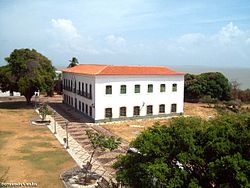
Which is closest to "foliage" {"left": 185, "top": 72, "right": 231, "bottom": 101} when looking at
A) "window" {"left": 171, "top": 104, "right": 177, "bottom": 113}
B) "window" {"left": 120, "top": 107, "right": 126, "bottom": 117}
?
"window" {"left": 171, "top": 104, "right": 177, "bottom": 113}

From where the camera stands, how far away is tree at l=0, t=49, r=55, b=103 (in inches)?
1547

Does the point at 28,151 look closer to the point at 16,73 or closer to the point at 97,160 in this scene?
the point at 97,160

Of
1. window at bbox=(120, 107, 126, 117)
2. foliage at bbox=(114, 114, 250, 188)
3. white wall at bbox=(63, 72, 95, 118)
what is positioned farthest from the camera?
window at bbox=(120, 107, 126, 117)

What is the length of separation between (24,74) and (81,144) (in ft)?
62.5

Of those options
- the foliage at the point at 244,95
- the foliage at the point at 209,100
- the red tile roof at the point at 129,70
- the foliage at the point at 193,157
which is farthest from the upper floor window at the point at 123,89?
the foliage at the point at 244,95

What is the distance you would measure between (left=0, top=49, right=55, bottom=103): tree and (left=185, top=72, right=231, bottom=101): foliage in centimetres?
2055

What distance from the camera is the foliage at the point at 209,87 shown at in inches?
1849

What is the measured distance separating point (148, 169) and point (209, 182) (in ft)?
6.65

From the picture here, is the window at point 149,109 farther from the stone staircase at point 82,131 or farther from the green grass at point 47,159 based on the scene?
the green grass at point 47,159

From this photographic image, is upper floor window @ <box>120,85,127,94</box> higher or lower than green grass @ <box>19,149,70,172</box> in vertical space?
higher

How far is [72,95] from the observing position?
40906mm

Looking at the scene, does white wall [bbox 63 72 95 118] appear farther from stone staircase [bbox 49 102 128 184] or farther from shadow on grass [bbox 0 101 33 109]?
shadow on grass [bbox 0 101 33 109]

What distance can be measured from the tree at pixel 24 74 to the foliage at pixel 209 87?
20.6 m

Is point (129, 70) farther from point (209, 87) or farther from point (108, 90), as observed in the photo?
point (209, 87)
